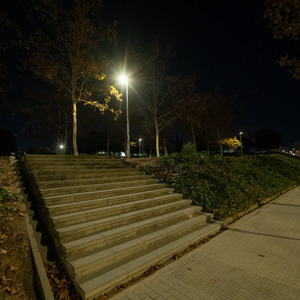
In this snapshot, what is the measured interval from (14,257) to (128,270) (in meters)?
2.17

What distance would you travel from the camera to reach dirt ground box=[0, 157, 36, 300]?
10.8 feet

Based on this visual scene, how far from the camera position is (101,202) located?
5484 millimetres

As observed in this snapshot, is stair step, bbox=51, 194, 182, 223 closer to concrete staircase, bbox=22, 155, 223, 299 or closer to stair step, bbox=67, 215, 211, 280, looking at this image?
concrete staircase, bbox=22, 155, 223, 299

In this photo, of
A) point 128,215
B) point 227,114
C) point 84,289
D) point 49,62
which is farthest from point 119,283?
point 227,114

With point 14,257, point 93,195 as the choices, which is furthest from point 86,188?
point 14,257

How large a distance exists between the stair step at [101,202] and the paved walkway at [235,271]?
2328mm

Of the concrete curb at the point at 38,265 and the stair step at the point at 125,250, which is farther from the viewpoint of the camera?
the stair step at the point at 125,250

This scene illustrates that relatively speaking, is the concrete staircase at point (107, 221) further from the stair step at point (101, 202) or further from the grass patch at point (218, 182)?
the grass patch at point (218, 182)

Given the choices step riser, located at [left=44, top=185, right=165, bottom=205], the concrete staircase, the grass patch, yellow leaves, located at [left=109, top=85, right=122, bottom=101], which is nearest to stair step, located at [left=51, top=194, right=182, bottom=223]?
the concrete staircase

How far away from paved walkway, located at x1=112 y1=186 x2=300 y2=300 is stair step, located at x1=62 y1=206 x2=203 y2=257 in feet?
3.54

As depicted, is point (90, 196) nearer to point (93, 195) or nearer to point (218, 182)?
point (93, 195)

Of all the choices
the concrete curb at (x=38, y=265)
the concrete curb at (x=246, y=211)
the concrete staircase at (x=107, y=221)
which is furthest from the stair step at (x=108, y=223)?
the concrete curb at (x=246, y=211)

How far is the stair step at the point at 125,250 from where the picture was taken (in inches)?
138

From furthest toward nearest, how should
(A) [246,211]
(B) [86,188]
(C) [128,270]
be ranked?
1. (A) [246,211]
2. (B) [86,188]
3. (C) [128,270]
